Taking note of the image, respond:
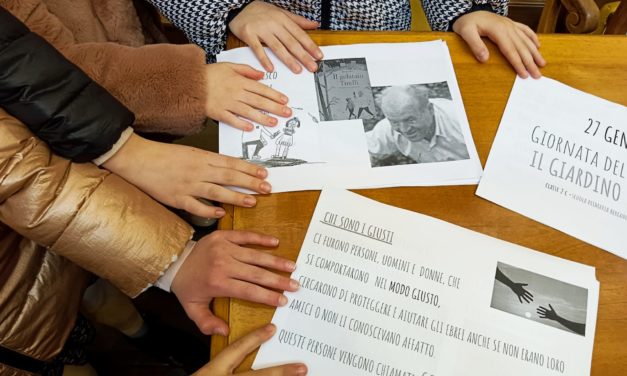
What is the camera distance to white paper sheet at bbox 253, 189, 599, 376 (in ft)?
1.34

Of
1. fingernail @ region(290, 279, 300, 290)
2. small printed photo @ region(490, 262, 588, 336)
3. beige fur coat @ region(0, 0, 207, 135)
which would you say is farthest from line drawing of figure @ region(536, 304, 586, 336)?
beige fur coat @ region(0, 0, 207, 135)

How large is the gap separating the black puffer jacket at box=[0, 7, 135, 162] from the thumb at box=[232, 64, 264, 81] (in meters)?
0.17

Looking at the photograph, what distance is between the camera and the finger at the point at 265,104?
0.54 meters

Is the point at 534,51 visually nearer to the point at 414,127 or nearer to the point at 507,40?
the point at 507,40

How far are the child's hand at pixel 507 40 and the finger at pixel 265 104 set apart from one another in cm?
29

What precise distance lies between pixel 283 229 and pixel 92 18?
1.74 ft

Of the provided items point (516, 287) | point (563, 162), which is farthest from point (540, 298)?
point (563, 162)

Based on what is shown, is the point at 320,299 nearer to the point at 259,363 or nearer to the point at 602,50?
the point at 259,363

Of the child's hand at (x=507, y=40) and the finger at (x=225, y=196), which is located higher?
the child's hand at (x=507, y=40)

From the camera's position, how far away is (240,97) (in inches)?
21.5

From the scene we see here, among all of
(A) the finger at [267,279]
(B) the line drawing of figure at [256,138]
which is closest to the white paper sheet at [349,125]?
(B) the line drawing of figure at [256,138]

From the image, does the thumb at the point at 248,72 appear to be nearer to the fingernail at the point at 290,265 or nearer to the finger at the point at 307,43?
the finger at the point at 307,43

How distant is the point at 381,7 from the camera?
713 millimetres

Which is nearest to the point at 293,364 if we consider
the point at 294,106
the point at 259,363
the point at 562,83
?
the point at 259,363
